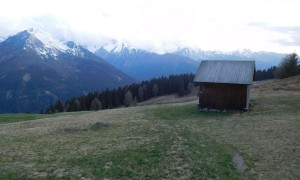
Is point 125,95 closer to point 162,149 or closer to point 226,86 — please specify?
point 226,86

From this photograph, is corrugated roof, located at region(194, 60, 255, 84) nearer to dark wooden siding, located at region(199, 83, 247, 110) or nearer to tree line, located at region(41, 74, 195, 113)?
dark wooden siding, located at region(199, 83, 247, 110)

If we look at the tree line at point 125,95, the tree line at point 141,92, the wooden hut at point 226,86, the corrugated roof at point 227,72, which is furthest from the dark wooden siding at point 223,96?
the tree line at point 125,95

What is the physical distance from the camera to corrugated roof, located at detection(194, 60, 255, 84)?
48031 millimetres

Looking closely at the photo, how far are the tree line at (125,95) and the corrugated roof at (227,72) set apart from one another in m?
80.8

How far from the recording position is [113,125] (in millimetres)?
38969

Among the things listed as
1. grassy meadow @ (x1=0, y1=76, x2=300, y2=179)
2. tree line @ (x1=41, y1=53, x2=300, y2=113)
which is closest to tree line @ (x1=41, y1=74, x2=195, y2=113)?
tree line @ (x1=41, y1=53, x2=300, y2=113)

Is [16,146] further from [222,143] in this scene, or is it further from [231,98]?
[231,98]

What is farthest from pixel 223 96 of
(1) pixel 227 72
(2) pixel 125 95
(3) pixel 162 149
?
(2) pixel 125 95

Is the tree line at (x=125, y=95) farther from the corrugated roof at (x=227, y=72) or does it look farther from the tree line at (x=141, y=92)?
the corrugated roof at (x=227, y=72)

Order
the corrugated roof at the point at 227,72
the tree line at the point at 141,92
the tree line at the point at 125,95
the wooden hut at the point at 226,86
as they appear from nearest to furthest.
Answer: the wooden hut at the point at 226,86 → the corrugated roof at the point at 227,72 → the tree line at the point at 141,92 → the tree line at the point at 125,95

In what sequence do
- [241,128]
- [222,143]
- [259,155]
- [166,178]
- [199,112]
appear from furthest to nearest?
[199,112] → [241,128] → [222,143] → [259,155] → [166,178]

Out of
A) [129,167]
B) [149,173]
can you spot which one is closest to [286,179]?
[149,173]

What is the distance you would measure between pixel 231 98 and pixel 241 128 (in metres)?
13.3

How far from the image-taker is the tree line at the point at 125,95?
132000 mm
